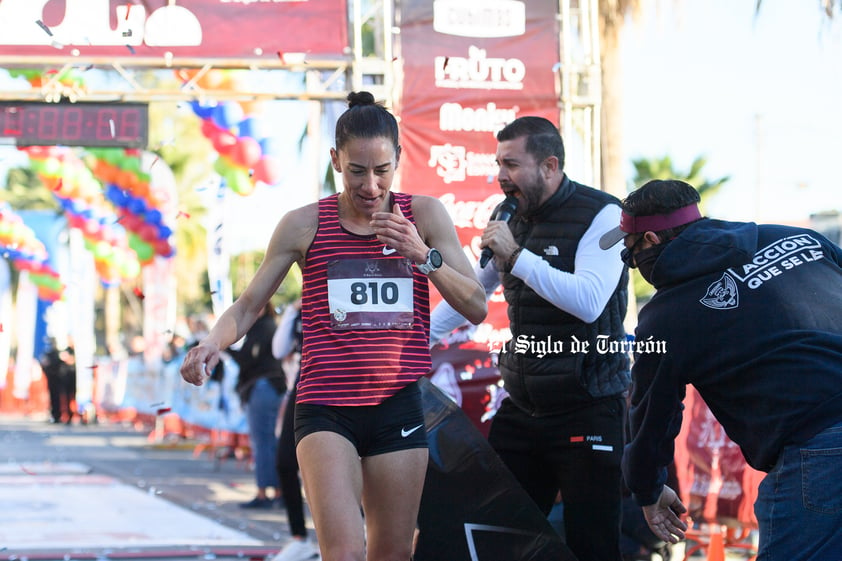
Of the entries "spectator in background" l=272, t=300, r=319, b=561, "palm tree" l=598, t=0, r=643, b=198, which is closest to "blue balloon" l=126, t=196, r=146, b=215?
"palm tree" l=598, t=0, r=643, b=198

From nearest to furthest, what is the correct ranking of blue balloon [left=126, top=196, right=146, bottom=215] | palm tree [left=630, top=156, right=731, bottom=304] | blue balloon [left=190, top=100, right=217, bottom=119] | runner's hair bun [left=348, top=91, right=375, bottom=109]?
runner's hair bun [left=348, top=91, right=375, bottom=109]
blue balloon [left=190, top=100, right=217, bottom=119]
blue balloon [left=126, top=196, right=146, bottom=215]
palm tree [left=630, top=156, right=731, bottom=304]

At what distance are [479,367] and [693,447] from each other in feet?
6.07

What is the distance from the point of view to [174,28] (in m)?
8.52

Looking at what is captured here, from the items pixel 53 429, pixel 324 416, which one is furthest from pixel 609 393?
pixel 53 429

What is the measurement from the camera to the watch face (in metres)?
3.97

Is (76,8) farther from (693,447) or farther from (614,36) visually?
→ (614,36)

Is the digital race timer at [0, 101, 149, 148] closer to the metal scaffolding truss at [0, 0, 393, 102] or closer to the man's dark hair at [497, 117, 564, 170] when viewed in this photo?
the metal scaffolding truss at [0, 0, 393, 102]

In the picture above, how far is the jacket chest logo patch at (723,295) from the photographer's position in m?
3.46

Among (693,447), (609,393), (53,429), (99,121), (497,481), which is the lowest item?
(53,429)

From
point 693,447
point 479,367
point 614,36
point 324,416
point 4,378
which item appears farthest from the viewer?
point 4,378

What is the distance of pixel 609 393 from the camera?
15.8 feet

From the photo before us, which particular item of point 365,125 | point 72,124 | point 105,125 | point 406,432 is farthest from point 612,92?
point 406,432

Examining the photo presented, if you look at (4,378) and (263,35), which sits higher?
(263,35)

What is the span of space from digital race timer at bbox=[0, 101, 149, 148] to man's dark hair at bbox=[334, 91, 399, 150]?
16.1ft
